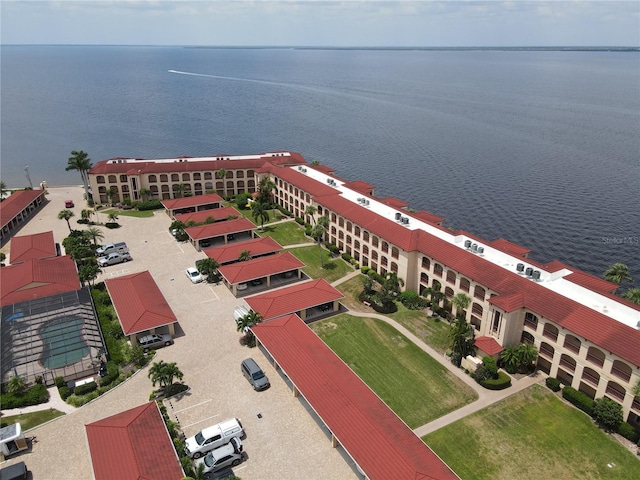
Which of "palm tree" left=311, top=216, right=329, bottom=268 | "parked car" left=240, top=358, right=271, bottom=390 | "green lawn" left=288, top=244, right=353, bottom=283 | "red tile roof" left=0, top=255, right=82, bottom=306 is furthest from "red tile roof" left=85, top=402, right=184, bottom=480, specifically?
"palm tree" left=311, top=216, right=329, bottom=268

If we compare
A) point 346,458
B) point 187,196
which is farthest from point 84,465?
point 187,196

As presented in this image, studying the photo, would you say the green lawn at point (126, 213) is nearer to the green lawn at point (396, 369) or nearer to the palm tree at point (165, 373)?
the green lawn at point (396, 369)

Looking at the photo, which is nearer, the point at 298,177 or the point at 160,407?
the point at 160,407

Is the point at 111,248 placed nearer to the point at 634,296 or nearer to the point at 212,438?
the point at 212,438

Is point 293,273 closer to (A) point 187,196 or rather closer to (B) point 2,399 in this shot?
(B) point 2,399

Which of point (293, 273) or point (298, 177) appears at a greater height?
point (298, 177)

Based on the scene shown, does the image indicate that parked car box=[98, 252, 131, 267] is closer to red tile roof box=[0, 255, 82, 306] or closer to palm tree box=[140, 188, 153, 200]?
red tile roof box=[0, 255, 82, 306]
